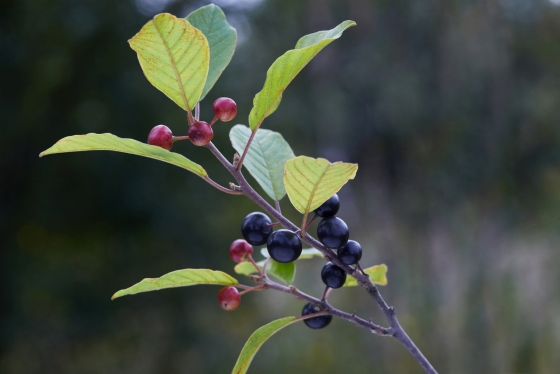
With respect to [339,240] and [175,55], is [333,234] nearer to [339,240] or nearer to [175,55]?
[339,240]

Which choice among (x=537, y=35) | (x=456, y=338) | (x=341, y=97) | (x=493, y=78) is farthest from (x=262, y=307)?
(x=537, y=35)

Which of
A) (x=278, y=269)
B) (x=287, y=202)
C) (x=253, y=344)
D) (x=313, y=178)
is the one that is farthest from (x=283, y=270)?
(x=287, y=202)

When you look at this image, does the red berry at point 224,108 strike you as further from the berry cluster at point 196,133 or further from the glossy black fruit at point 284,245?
the glossy black fruit at point 284,245

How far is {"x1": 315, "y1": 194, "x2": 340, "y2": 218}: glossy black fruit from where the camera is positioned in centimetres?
58

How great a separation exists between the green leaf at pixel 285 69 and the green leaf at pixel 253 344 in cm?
26

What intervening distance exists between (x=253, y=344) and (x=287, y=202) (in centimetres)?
250

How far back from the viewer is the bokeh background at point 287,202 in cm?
228

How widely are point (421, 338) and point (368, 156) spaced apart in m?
1.45

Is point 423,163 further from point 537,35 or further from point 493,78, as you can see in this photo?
point 537,35

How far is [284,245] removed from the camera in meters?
0.53

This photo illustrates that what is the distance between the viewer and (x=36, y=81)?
2221 millimetres

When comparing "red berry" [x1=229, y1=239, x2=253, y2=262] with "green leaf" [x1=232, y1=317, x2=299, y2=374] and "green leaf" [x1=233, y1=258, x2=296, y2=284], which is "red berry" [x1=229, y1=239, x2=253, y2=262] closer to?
"green leaf" [x1=233, y1=258, x2=296, y2=284]

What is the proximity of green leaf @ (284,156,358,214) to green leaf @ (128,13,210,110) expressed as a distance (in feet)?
0.49

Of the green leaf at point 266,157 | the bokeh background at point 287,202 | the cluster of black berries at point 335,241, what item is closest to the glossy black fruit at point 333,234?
the cluster of black berries at point 335,241
